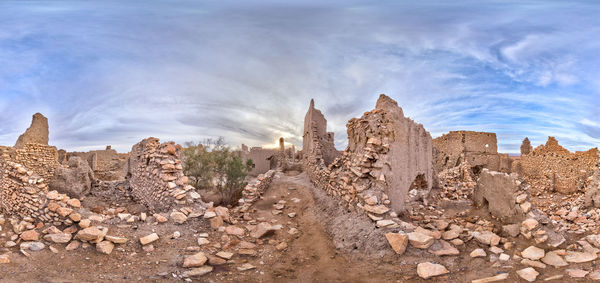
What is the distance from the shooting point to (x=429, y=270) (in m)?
5.16

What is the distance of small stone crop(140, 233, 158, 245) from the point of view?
654 centimetres

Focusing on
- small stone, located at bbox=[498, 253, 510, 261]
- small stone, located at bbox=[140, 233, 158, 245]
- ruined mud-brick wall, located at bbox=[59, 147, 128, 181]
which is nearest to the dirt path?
small stone, located at bbox=[498, 253, 510, 261]

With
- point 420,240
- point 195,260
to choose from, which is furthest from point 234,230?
point 420,240

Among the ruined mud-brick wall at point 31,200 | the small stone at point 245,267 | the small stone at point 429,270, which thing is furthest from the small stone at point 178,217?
the small stone at point 429,270

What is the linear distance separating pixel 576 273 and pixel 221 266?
6.07m

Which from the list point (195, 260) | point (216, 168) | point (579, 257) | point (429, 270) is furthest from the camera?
point (216, 168)

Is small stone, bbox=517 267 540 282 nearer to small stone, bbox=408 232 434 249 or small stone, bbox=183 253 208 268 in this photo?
small stone, bbox=408 232 434 249

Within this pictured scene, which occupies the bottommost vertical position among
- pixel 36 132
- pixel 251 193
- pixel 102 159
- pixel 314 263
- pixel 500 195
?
pixel 314 263

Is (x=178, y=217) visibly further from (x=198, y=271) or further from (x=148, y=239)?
(x=198, y=271)

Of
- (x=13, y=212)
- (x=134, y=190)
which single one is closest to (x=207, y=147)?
(x=134, y=190)

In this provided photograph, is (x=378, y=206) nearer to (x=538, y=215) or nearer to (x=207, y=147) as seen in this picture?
(x=538, y=215)

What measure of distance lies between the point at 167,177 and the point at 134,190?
3611 mm

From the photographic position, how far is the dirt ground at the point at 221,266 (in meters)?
5.13

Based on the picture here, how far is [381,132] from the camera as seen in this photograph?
8.66 m
